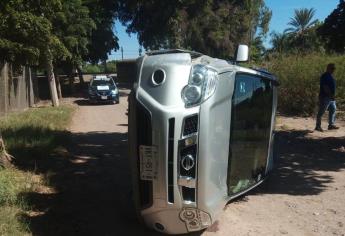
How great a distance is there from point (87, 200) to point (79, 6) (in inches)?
870

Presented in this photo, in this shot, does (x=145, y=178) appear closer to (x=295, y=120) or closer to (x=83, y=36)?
(x=295, y=120)

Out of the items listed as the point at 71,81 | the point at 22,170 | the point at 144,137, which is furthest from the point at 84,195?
the point at 71,81

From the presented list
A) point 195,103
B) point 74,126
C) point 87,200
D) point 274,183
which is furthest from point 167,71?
point 74,126

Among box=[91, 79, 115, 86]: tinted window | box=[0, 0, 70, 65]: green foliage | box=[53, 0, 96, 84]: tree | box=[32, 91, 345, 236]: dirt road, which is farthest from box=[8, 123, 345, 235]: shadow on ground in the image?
box=[91, 79, 115, 86]: tinted window

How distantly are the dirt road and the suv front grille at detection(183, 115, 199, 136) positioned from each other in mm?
1417

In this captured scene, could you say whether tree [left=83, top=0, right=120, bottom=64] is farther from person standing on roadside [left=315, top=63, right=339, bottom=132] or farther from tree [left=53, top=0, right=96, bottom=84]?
person standing on roadside [left=315, top=63, right=339, bottom=132]

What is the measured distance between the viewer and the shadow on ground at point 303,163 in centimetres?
764

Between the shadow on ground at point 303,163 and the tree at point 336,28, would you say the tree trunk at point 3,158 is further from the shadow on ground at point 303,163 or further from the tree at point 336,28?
the tree at point 336,28

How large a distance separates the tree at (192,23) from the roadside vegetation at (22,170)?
24.8 m

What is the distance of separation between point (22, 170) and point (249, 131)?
158 inches

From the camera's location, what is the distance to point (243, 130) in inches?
218

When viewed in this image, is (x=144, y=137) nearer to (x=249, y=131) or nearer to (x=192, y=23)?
(x=249, y=131)

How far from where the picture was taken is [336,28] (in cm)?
1095

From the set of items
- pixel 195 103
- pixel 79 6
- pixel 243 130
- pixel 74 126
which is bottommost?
pixel 74 126
